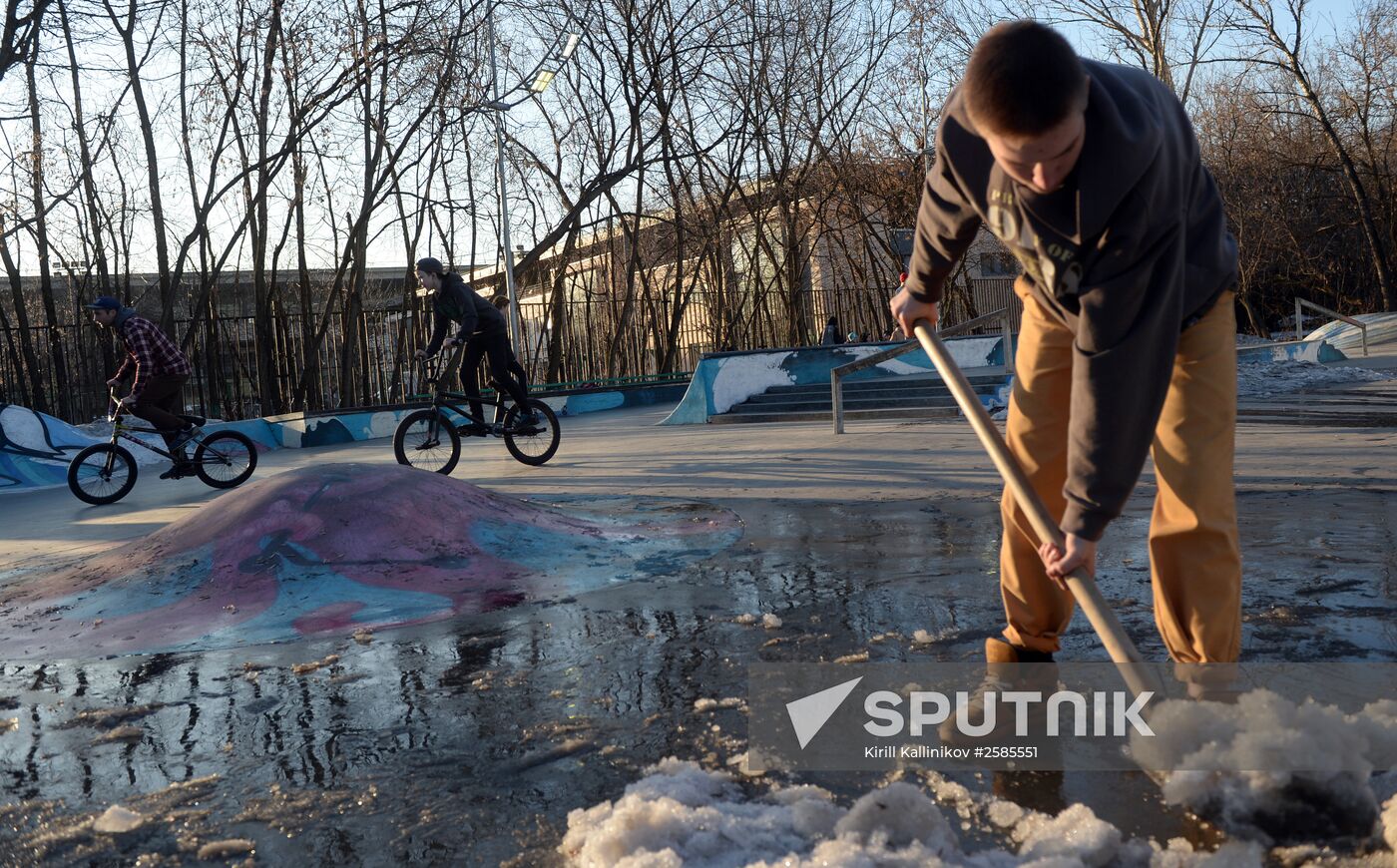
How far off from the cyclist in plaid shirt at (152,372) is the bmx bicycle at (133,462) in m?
0.08

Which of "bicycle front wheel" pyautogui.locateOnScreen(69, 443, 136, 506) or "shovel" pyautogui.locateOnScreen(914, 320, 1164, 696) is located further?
"bicycle front wheel" pyautogui.locateOnScreen(69, 443, 136, 506)

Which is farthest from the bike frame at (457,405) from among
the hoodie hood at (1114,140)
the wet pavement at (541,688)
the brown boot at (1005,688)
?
the hoodie hood at (1114,140)

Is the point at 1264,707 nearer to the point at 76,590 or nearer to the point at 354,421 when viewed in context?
the point at 76,590

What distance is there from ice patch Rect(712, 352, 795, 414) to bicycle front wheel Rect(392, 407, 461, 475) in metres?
5.71

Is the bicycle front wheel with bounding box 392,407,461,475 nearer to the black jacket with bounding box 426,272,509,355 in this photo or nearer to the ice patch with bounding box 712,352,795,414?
the black jacket with bounding box 426,272,509,355

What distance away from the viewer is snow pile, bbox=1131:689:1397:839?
6.69ft

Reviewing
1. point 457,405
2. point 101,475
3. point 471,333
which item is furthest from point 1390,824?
point 101,475

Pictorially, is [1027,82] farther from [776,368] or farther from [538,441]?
[776,368]

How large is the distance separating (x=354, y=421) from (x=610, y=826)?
14.0 metres

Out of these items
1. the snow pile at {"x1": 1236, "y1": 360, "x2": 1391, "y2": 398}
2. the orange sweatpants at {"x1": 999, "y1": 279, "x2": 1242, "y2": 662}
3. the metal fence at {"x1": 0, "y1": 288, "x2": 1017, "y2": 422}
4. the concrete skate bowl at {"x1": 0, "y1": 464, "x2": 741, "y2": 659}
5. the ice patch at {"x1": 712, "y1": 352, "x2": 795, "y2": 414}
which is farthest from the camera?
the metal fence at {"x1": 0, "y1": 288, "x2": 1017, "y2": 422}

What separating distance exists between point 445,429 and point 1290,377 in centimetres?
1192

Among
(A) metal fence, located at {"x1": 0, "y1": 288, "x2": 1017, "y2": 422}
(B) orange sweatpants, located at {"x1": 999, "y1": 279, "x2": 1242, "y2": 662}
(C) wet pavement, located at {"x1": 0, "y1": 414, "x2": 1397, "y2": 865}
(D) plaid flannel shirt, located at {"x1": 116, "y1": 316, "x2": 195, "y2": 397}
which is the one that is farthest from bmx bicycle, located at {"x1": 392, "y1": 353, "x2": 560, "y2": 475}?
(A) metal fence, located at {"x1": 0, "y1": 288, "x2": 1017, "y2": 422}

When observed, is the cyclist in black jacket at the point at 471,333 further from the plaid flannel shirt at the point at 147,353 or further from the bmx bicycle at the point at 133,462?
the plaid flannel shirt at the point at 147,353

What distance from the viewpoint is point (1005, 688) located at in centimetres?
275
